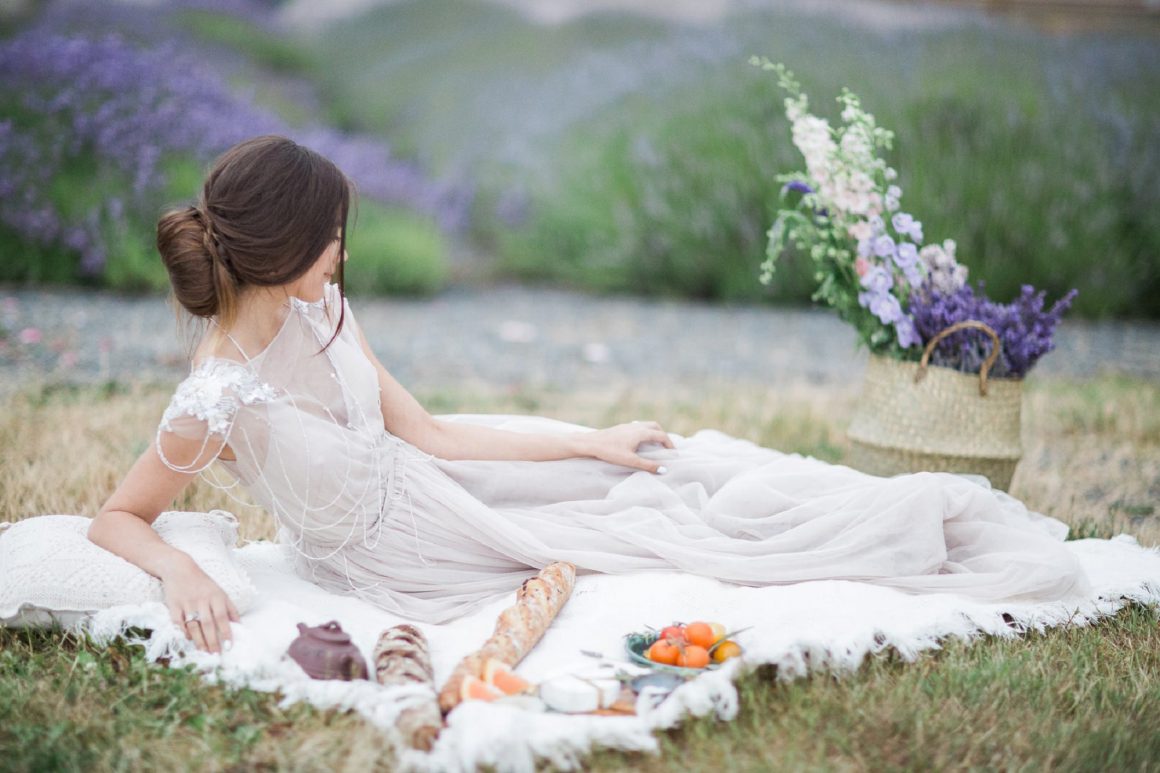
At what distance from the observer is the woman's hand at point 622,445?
296 centimetres

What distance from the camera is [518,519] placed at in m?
2.84

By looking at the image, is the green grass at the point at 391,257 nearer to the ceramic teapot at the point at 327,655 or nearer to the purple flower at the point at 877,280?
the purple flower at the point at 877,280

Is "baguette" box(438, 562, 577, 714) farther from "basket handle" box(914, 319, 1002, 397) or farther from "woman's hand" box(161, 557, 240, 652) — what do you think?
"basket handle" box(914, 319, 1002, 397)

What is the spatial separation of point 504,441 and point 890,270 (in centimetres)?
145

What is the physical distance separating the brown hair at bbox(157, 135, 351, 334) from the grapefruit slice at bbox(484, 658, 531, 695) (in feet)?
3.23

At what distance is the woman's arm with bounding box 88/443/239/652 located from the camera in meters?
2.34

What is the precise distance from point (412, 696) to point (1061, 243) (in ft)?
21.5

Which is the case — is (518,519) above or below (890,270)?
below

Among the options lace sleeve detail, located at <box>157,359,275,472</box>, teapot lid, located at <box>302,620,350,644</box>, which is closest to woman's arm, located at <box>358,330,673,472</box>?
lace sleeve detail, located at <box>157,359,275,472</box>

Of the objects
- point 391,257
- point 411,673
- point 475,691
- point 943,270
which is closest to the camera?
point 475,691

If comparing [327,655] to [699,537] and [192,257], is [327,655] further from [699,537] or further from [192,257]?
[699,537]

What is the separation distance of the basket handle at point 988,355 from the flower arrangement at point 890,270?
6 centimetres

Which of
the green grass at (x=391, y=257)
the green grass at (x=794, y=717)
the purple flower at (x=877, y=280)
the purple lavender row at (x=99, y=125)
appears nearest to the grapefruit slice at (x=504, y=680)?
the green grass at (x=794, y=717)

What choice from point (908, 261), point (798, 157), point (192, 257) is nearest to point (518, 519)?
point (192, 257)
